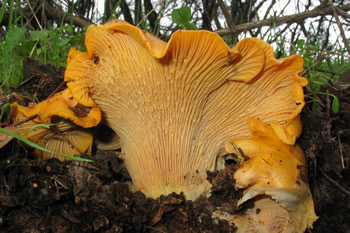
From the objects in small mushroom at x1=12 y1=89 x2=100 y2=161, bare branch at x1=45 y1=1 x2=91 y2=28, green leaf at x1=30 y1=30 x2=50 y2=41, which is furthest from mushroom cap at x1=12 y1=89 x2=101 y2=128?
bare branch at x1=45 y1=1 x2=91 y2=28

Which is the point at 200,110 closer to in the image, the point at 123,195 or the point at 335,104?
the point at 123,195

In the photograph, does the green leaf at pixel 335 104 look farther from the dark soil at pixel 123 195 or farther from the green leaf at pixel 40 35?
the green leaf at pixel 40 35

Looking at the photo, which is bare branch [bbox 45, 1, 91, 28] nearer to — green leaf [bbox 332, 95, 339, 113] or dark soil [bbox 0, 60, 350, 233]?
dark soil [bbox 0, 60, 350, 233]

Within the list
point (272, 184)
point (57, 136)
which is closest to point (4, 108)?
point (57, 136)

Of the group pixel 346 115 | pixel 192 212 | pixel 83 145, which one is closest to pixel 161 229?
pixel 192 212

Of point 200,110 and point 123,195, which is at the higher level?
point 200,110
